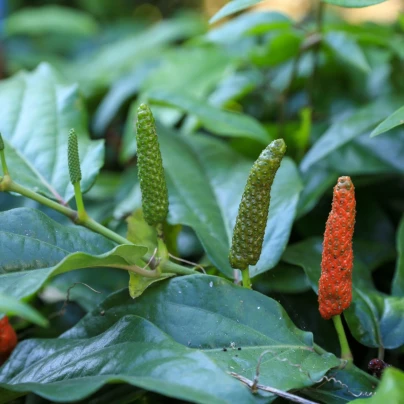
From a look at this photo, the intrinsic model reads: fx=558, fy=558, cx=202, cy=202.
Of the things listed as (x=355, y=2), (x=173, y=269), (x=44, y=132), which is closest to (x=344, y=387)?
(x=173, y=269)

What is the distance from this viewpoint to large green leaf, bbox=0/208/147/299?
55cm

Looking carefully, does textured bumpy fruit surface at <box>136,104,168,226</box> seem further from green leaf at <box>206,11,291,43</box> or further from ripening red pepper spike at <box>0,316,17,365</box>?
green leaf at <box>206,11,291,43</box>

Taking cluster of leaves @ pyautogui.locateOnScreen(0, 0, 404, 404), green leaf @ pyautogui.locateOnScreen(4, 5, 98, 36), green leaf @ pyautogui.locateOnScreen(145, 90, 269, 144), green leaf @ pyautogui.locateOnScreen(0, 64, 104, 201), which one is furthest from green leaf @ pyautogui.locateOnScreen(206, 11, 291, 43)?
green leaf @ pyautogui.locateOnScreen(4, 5, 98, 36)

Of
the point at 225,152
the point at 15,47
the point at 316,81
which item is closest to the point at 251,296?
the point at 225,152

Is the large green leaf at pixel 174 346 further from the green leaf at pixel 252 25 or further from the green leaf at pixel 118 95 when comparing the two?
the green leaf at pixel 118 95


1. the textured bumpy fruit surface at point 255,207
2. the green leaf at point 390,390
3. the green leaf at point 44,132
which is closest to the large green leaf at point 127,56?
the green leaf at point 44,132

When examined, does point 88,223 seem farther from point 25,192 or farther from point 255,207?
point 255,207

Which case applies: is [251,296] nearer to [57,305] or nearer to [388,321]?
[388,321]

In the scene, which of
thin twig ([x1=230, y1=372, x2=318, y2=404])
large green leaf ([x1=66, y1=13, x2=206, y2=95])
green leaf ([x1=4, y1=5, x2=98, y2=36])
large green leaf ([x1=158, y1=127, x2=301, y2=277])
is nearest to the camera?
thin twig ([x1=230, y1=372, x2=318, y2=404])

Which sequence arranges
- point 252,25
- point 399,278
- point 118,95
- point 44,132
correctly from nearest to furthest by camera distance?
point 399,278, point 44,132, point 252,25, point 118,95

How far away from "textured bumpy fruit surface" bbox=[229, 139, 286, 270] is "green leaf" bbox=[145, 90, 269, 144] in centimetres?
38

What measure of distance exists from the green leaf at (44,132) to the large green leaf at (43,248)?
0.34ft

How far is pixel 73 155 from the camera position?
63cm

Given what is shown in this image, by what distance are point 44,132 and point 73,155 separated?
0.85 feet
